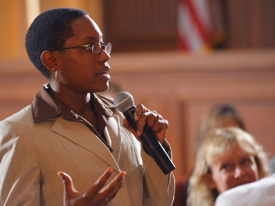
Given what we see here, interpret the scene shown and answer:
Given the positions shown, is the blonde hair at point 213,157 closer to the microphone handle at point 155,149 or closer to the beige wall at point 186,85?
the microphone handle at point 155,149

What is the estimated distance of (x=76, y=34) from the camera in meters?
1.04

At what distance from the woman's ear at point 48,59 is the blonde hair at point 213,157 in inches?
44.5

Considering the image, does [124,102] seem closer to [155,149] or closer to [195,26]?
[155,149]

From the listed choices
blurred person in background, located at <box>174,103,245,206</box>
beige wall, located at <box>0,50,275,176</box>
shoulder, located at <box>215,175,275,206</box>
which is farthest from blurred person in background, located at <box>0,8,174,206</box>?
beige wall, located at <box>0,50,275,176</box>

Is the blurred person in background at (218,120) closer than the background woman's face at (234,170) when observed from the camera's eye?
No

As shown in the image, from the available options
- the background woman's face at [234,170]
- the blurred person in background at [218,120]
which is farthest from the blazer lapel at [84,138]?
the blurred person in background at [218,120]

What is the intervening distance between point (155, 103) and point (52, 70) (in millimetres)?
2692

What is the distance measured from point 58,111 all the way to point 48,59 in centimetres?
17

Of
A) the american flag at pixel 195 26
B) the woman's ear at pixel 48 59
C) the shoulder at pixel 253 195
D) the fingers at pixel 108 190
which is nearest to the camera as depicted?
the fingers at pixel 108 190

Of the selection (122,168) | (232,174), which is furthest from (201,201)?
(122,168)

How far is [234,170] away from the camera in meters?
1.80

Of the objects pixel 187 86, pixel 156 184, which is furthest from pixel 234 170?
pixel 187 86

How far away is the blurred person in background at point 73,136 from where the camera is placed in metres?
0.93

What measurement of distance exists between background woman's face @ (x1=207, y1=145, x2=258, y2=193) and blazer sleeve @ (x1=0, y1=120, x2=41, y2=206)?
1138 millimetres
